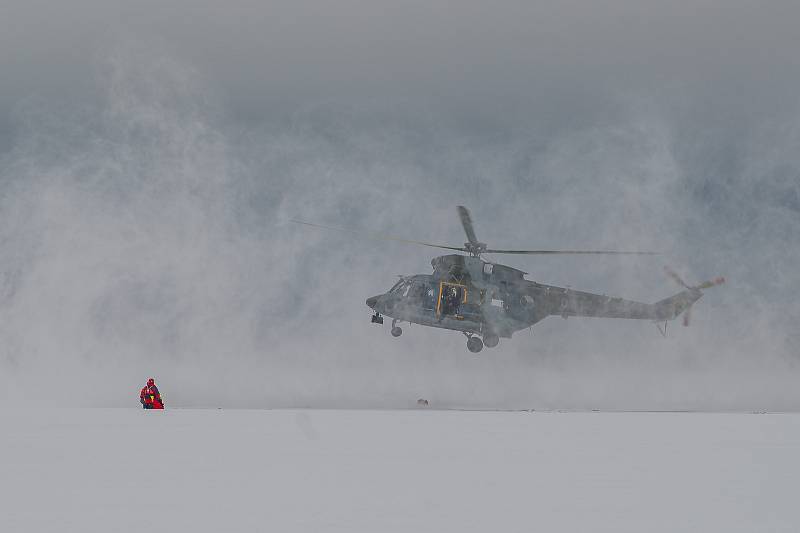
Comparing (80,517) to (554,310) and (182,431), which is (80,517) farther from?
(554,310)

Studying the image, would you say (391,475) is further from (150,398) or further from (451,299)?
(451,299)

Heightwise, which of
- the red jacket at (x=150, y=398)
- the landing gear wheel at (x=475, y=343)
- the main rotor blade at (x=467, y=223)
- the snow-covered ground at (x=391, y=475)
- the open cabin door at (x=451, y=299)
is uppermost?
the main rotor blade at (x=467, y=223)

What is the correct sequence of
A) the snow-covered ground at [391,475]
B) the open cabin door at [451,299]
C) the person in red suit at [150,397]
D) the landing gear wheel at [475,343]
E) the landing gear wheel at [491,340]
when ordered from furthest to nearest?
1. the landing gear wheel at [475,343]
2. the landing gear wheel at [491,340]
3. the open cabin door at [451,299]
4. the person in red suit at [150,397]
5. the snow-covered ground at [391,475]

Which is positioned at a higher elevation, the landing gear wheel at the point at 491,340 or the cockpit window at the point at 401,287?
the cockpit window at the point at 401,287

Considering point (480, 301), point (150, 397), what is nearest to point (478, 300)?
point (480, 301)

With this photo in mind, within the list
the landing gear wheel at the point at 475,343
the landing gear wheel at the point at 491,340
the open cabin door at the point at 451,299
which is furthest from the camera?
the landing gear wheel at the point at 475,343

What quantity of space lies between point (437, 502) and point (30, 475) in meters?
11.9

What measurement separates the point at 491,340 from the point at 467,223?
6.80 m

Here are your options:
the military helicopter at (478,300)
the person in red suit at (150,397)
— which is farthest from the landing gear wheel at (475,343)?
the person in red suit at (150,397)

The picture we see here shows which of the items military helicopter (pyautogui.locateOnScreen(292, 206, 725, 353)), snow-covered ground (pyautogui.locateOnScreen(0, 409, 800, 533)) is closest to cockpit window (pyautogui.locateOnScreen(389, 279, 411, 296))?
military helicopter (pyautogui.locateOnScreen(292, 206, 725, 353))

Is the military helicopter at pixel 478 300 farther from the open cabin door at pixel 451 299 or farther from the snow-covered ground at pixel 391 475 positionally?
the snow-covered ground at pixel 391 475

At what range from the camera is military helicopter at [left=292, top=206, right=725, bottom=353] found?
4934 centimetres

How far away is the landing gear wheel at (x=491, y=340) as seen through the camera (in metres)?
49.9

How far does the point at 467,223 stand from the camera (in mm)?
50312
